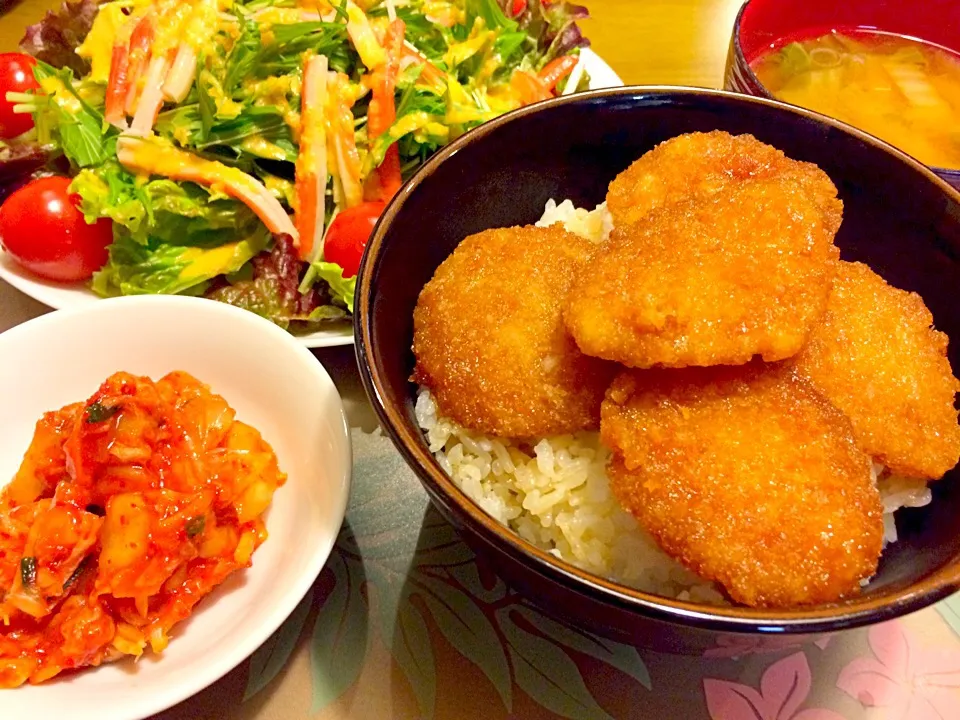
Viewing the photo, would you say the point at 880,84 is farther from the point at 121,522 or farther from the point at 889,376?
the point at 121,522

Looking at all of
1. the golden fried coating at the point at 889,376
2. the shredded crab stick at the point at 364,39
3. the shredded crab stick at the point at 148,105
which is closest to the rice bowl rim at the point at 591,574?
A: the golden fried coating at the point at 889,376

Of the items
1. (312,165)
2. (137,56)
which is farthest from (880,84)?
(137,56)

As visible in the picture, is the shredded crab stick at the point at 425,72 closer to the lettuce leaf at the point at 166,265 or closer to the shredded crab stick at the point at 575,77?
the shredded crab stick at the point at 575,77

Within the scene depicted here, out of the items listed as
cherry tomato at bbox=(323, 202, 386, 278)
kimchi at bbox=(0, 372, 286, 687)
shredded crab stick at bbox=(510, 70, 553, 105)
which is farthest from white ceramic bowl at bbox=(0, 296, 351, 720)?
shredded crab stick at bbox=(510, 70, 553, 105)

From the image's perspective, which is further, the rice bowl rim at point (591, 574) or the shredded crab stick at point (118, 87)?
the shredded crab stick at point (118, 87)

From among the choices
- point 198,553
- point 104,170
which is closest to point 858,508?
point 198,553
